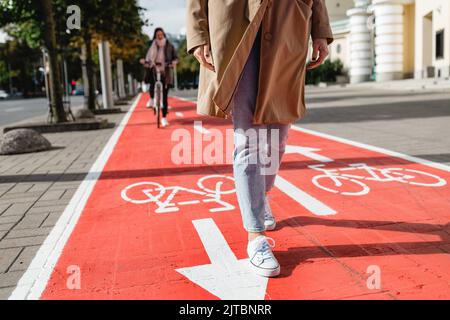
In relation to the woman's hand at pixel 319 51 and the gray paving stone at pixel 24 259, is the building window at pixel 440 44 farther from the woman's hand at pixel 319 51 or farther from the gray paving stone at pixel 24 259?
the gray paving stone at pixel 24 259

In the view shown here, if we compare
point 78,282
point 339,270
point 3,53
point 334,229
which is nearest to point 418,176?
point 334,229

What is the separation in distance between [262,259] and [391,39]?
38266 mm

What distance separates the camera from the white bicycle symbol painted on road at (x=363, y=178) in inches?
185

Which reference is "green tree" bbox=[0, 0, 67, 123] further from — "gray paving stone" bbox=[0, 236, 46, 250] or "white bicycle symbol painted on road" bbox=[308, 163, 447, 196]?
"gray paving stone" bbox=[0, 236, 46, 250]

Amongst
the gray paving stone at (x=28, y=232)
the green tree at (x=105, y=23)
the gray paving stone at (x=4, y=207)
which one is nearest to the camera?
the gray paving stone at (x=28, y=232)

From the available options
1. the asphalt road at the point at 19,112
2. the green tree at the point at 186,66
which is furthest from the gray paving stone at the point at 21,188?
the green tree at the point at 186,66

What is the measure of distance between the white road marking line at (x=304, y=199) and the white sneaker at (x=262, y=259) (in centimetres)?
115

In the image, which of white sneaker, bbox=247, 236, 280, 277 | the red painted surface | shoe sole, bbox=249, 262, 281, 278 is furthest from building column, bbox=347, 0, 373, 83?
shoe sole, bbox=249, 262, 281, 278

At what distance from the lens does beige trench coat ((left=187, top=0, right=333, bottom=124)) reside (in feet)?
9.10

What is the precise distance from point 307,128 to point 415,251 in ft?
24.0

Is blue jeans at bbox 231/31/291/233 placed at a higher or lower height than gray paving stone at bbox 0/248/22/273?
higher

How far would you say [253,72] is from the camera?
288 cm

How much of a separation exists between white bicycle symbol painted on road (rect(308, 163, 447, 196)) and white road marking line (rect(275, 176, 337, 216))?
27 centimetres

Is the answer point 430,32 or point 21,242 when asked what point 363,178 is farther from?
point 430,32
